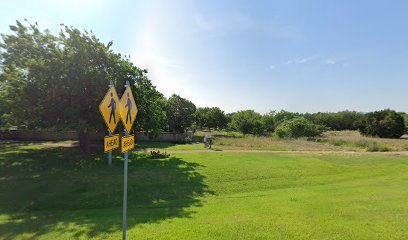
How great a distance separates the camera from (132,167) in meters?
14.6

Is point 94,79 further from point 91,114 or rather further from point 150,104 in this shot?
point 150,104

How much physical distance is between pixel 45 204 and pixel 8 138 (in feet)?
78.0

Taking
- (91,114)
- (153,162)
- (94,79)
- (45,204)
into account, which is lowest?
(45,204)

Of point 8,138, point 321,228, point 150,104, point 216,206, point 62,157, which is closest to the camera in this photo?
point 321,228

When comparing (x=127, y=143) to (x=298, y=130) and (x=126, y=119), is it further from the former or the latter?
(x=298, y=130)

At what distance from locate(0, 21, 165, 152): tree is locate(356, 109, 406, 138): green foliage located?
4140 centimetres

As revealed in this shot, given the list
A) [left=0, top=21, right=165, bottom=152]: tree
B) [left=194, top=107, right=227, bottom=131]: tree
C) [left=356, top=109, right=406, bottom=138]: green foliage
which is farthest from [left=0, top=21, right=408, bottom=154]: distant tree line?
[left=356, top=109, right=406, bottom=138]: green foliage

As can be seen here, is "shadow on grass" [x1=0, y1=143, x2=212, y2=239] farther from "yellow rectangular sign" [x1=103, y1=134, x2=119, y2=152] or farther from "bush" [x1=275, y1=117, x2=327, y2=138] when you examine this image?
"bush" [x1=275, y1=117, x2=327, y2=138]

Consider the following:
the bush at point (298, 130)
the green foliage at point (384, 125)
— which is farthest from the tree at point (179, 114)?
the green foliage at point (384, 125)

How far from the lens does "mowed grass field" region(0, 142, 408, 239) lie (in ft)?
20.9

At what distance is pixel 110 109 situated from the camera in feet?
14.1

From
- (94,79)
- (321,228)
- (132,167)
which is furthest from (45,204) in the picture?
(321,228)

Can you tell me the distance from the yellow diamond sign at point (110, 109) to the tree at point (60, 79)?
429 inches

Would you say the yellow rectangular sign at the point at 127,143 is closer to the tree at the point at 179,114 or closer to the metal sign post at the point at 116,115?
the metal sign post at the point at 116,115
